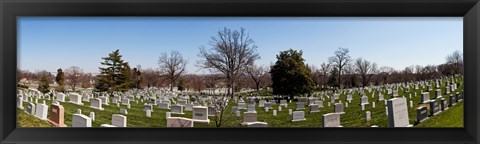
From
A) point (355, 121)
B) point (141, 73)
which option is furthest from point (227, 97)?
point (355, 121)

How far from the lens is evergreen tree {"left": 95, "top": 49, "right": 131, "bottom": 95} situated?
1.85 meters

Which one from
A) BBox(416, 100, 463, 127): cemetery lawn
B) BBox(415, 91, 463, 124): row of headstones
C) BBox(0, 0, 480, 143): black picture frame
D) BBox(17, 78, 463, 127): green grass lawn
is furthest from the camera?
BBox(17, 78, 463, 127): green grass lawn

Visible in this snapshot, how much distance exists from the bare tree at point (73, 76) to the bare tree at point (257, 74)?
1016mm

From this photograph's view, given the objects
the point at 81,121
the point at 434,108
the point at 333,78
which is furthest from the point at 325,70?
the point at 81,121

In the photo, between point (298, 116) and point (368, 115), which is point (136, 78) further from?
point (368, 115)

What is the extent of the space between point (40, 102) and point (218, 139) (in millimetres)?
1299

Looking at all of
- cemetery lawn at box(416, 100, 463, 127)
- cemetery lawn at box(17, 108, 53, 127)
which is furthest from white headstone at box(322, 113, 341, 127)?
cemetery lawn at box(17, 108, 53, 127)

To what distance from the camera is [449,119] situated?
1.59 meters

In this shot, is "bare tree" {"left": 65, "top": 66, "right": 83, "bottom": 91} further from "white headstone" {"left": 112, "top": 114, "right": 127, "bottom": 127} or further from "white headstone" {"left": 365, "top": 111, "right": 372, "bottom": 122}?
"white headstone" {"left": 365, "top": 111, "right": 372, "bottom": 122}

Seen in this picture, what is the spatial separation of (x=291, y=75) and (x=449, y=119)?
87 cm

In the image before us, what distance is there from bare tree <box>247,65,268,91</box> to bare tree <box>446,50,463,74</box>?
1002mm

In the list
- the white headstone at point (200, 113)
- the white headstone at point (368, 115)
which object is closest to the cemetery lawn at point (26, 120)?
the white headstone at point (200, 113)

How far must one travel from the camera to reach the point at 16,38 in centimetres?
139
